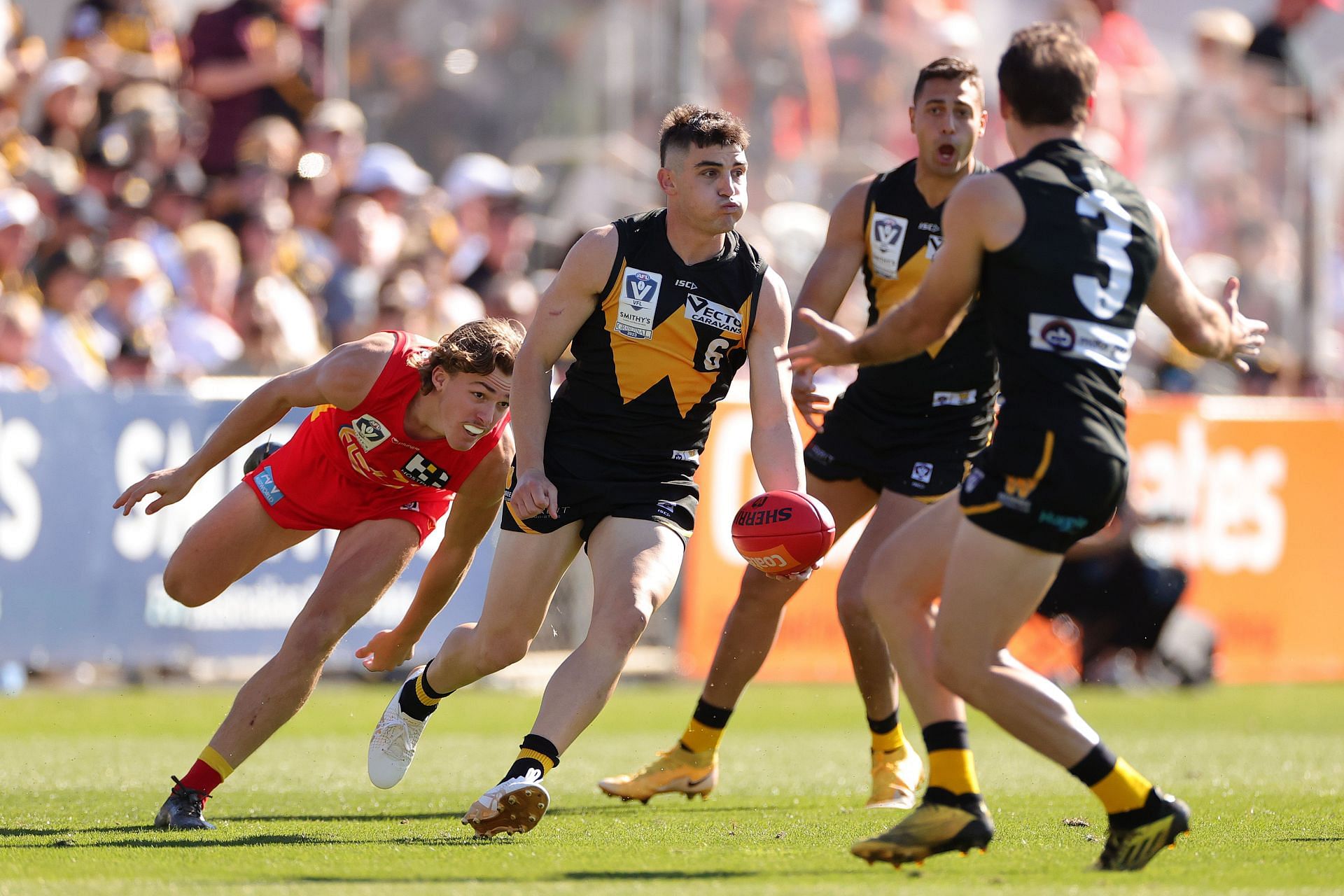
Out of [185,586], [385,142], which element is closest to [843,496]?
[185,586]

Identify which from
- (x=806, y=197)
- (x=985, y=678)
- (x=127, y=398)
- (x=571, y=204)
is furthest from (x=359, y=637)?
(x=985, y=678)

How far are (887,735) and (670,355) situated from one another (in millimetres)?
1908

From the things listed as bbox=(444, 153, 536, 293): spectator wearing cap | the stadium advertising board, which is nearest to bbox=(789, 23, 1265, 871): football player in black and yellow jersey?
the stadium advertising board

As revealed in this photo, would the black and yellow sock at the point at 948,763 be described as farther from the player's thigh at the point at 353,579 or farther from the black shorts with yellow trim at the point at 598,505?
the player's thigh at the point at 353,579

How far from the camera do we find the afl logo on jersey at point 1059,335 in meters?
5.16

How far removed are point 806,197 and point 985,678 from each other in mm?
9639

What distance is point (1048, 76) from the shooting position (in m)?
5.20

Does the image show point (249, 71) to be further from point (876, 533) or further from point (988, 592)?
point (988, 592)

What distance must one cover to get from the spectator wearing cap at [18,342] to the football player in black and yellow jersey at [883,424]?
6047 millimetres

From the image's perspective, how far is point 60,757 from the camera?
857 centimetres

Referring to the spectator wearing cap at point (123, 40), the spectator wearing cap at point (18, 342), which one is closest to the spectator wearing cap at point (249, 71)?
the spectator wearing cap at point (123, 40)

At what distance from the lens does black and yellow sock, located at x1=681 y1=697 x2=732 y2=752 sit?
7262mm

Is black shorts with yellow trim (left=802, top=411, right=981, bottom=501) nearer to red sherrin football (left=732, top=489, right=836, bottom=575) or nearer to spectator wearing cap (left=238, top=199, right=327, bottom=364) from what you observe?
red sherrin football (left=732, top=489, right=836, bottom=575)

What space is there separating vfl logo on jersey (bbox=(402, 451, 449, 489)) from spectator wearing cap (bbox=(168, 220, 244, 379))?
229 inches
